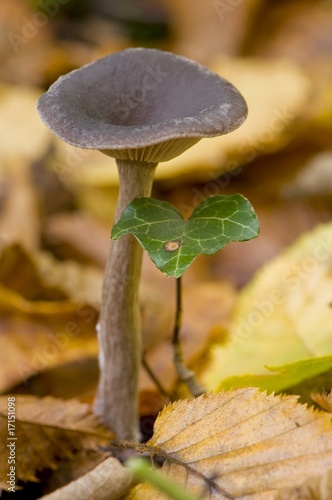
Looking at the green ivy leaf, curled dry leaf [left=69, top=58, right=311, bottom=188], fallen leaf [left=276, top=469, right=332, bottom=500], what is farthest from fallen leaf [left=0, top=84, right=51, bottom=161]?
fallen leaf [left=276, top=469, right=332, bottom=500]

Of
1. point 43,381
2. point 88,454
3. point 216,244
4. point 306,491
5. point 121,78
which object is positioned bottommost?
point 43,381

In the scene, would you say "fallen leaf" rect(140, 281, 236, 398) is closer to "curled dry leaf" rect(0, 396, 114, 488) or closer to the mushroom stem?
the mushroom stem

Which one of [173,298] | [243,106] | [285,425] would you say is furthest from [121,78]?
[173,298]

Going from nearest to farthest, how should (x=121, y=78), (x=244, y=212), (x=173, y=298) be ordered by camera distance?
(x=244, y=212)
(x=121, y=78)
(x=173, y=298)

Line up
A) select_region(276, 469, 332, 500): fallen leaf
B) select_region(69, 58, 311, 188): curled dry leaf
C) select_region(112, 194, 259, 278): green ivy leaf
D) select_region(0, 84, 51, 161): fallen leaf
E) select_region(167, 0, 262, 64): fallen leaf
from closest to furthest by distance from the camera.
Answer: select_region(276, 469, 332, 500): fallen leaf < select_region(112, 194, 259, 278): green ivy leaf < select_region(69, 58, 311, 188): curled dry leaf < select_region(0, 84, 51, 161): fallen leaf < select_region(167, 0, 262, 64): fallen leaf

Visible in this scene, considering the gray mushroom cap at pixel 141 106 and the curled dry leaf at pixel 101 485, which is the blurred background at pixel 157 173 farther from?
the gray mushroom cap at pixel 141 106

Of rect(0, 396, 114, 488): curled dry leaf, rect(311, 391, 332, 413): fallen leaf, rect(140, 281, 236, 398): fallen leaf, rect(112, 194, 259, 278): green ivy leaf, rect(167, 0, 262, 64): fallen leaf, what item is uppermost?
rect(167, 0, 262, 64): fallen leaf

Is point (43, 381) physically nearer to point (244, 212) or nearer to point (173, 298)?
point (173, 298)

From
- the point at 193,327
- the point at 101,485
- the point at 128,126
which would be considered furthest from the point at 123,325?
the point at 193,327
